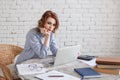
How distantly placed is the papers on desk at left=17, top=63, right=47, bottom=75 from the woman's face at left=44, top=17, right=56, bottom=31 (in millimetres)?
506

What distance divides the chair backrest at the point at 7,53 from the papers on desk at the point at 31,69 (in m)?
0.82

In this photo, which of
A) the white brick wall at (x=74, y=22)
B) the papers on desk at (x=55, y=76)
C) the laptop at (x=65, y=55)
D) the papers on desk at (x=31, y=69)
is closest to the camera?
the papers on desk at (x=55, y=76)

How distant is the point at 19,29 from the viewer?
13.7ft

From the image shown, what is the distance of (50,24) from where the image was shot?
2816 mm

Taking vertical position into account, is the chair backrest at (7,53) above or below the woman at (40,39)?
below

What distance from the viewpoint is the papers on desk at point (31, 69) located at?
2.19 meters

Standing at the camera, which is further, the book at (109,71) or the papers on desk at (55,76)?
the book at (109,71)

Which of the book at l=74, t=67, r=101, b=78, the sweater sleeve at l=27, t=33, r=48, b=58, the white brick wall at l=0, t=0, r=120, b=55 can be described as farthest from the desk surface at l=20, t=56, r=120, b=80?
the white brick wall at l=0, t=0, r=120, b=55

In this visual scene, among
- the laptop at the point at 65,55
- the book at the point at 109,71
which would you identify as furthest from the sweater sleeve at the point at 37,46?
the book at the point at 109,71

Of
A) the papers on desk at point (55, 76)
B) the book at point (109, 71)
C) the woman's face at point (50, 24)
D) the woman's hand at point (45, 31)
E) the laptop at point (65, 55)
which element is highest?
the woman's face at point (50, 24)

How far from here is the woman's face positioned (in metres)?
2.78

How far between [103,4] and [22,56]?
6.89 feet

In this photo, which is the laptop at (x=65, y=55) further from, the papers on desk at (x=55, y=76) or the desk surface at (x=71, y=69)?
the papers on desk at (x=55, y=76)

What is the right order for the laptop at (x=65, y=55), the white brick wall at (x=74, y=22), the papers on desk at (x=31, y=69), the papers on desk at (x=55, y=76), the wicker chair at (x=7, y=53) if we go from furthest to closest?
the white brick wall at (x=74, y=22), the wicker chair at (x=7, y=53), the laptop at (x=65, y=55), the papers on desk at (x=31, y=69), the papers on desk at (x=55, y=76)
